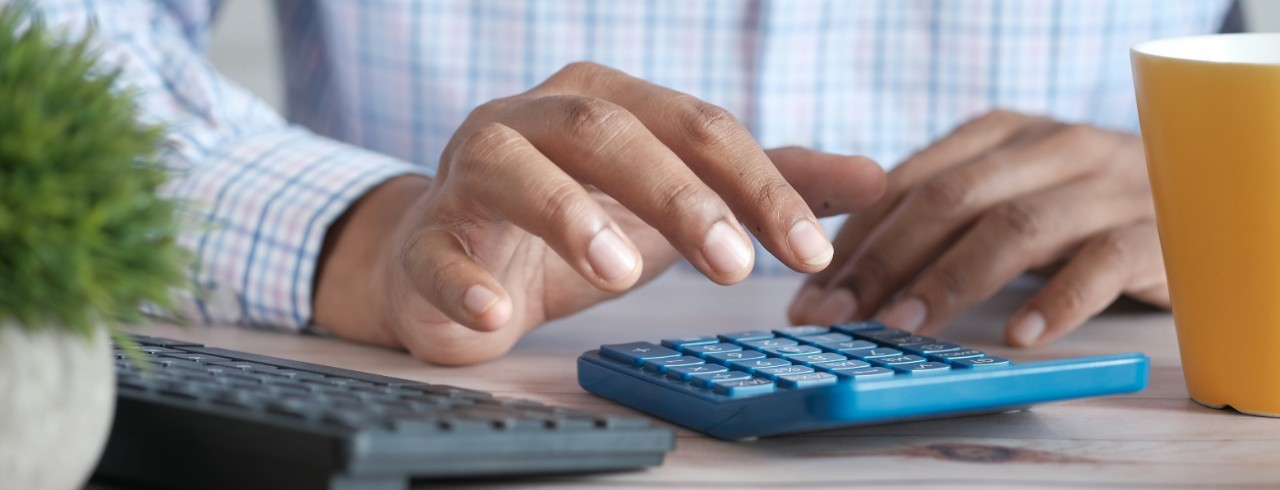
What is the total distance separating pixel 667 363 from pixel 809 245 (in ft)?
0.28

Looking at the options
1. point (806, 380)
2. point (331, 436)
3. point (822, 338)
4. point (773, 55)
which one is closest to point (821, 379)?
point (806, 380)

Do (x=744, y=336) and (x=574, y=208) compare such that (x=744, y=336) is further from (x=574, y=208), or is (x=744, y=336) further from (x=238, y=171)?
(x=238, y=171)

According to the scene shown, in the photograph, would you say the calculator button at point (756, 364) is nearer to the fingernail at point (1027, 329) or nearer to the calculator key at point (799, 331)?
the calculator key at point (799, 331)

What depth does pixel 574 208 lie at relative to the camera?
529 mm

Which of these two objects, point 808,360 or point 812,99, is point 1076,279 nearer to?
point 808,360

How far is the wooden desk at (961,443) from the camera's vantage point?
17.0 inches

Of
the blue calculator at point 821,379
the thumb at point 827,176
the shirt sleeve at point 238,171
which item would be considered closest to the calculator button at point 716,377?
the blue calculator at point 821,379

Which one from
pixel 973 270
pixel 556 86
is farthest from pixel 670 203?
pixel 973 270

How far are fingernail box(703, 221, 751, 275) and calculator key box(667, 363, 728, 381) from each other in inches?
1.7

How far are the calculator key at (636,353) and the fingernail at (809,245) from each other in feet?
0.24

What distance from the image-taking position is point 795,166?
0.70 m

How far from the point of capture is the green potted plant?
303 mm

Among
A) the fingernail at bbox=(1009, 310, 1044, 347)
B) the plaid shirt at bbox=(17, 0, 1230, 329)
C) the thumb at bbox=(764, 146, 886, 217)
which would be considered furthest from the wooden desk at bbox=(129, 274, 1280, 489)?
the plaid shirt at bbox=(17, 0, 1230, 329)

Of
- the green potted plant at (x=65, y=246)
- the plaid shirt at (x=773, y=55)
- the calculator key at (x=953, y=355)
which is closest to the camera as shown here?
the green potted plant at (x=65, y=246)
